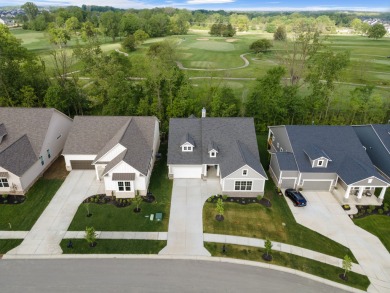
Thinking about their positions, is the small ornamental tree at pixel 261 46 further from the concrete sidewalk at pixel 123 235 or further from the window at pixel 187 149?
the concrete sidewalk at pixel 123 235

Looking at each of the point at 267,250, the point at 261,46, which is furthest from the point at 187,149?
the point at 261,46

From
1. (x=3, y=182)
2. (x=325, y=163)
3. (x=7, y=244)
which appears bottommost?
(x=7, y=244)

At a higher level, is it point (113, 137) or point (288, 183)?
point (113, 137)

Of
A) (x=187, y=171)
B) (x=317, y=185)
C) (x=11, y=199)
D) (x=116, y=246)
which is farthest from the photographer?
(x=187, y=171)

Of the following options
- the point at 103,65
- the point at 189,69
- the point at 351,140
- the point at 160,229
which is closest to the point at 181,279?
the point at 160,229

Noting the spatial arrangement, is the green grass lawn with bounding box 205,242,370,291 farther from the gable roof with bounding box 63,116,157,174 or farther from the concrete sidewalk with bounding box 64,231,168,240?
the gable roof with bounding box 63,116,157,174

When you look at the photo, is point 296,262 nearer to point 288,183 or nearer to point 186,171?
point 288,183
